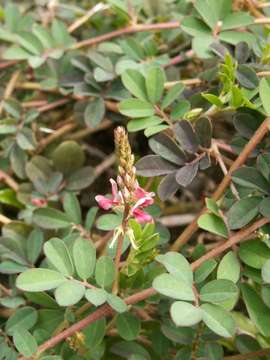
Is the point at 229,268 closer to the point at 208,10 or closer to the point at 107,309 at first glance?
the point at 107,309

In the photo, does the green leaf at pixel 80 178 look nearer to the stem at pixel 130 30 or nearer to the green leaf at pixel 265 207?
the stem at pixel 130 30

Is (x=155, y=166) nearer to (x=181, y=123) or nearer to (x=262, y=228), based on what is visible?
(x=181, y=123)

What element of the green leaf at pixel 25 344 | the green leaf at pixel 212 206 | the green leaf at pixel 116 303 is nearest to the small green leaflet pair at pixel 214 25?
the green leaf at pixel 212 206

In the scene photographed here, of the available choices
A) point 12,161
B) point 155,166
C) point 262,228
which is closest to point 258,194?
point 262,228

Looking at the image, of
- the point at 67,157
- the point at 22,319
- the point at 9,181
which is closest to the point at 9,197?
the point at 9,181

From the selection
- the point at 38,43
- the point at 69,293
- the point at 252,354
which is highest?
the point at 38,43

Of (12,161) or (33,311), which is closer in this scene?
(33,311)
